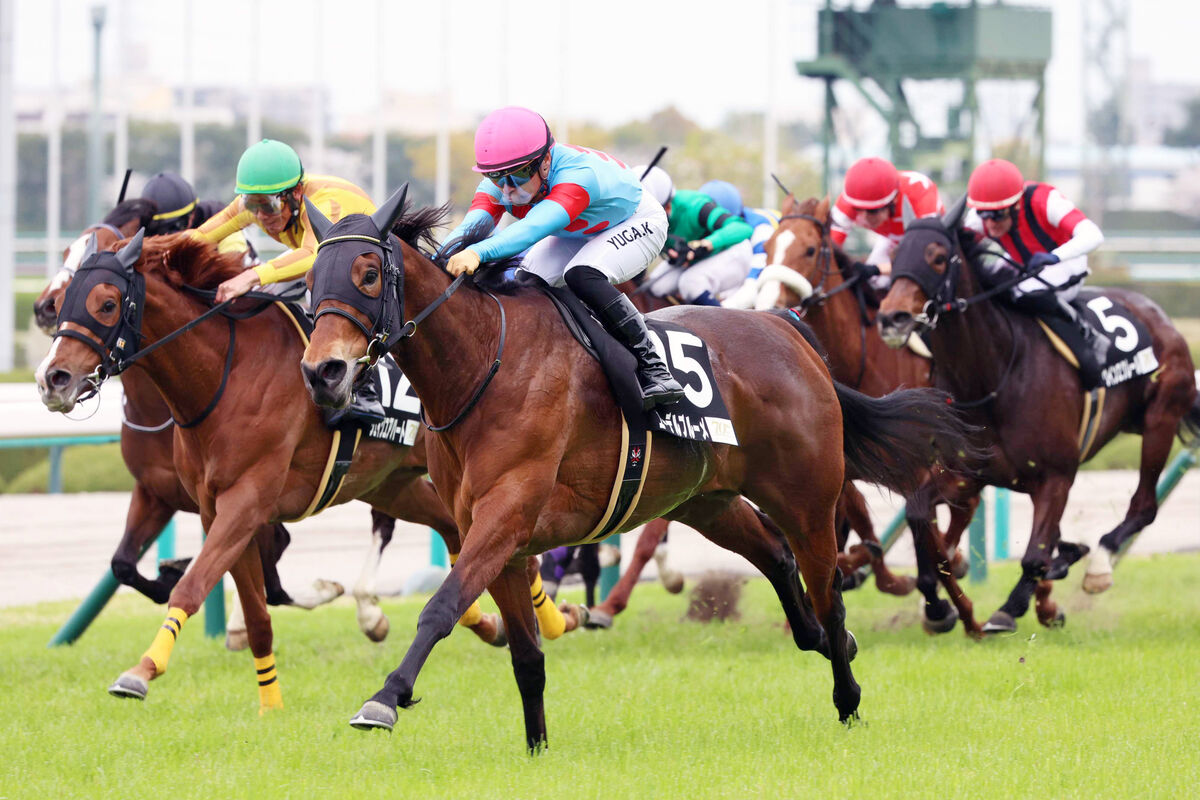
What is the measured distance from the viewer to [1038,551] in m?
7.10

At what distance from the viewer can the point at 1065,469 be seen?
7.28 metres

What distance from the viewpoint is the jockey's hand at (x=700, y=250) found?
8672 mm

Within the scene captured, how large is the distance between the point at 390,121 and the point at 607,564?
203 feet

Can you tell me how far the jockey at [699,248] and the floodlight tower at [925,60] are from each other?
20.7 meters

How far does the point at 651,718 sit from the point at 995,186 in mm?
3532

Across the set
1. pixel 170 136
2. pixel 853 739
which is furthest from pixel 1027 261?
pixel 170 136

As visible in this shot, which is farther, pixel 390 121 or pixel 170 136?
pixel 390 121

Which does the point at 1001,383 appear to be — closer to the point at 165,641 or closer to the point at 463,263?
the point at 463,263

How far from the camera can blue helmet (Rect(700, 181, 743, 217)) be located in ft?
32.0

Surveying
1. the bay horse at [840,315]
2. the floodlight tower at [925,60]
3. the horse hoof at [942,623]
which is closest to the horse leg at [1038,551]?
the horse hoof at [942,623]

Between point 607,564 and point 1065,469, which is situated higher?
point 1065,469

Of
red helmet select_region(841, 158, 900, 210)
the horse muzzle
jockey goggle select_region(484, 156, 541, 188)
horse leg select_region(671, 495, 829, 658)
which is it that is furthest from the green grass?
red helmet select_region(841, 158, 900, 210)

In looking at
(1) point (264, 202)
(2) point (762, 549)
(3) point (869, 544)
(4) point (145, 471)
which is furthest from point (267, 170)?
(3) point (869, 544)

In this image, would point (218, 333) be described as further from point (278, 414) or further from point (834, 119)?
point (834, 119)
